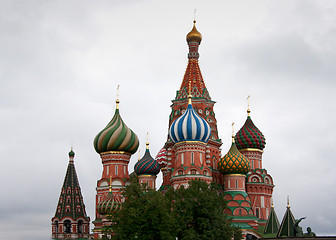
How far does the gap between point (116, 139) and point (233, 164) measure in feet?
33.0

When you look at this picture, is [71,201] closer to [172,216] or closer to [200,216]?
[172,216]

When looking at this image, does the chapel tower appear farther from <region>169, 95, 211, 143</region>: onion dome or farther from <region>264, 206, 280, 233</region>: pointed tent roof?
<region>264, 206, 280, 233</region>: pointed tent roof

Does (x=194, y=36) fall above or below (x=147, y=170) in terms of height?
above

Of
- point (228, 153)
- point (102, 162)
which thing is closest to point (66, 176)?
point (102, 162)

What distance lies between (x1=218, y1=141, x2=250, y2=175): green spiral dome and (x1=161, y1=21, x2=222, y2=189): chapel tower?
39.3 inches

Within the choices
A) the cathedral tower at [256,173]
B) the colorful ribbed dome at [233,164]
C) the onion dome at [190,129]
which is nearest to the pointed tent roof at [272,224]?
the cathedral tower at [256,173]

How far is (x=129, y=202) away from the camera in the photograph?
29344 millimetres

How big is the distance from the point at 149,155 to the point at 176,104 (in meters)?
4.82

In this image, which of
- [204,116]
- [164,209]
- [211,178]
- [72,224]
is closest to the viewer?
[164,209]

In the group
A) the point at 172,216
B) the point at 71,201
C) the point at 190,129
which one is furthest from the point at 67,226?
the point at 172,216

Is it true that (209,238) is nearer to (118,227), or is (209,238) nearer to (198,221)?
(198,221)

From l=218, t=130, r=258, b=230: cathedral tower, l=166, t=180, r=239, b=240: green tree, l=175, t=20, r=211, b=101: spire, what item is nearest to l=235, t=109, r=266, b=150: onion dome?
l=218, t=130, r=258, b=230: cathedral tower

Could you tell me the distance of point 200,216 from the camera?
100.0ft

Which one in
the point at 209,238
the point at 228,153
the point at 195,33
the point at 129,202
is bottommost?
the point at 209,238
